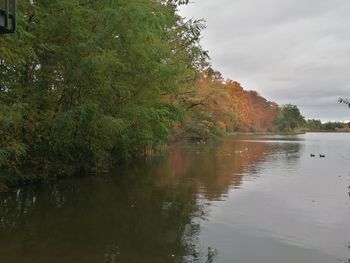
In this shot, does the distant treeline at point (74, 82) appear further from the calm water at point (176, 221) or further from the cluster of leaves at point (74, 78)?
the calm water at point (176, 221)

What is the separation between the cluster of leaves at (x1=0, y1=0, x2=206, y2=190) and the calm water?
1483 millimetres

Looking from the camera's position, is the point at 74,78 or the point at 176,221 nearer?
the point at 176,221

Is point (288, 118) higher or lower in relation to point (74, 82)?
higher

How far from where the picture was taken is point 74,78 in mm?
15227

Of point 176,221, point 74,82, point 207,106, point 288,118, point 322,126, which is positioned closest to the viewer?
point 176,221

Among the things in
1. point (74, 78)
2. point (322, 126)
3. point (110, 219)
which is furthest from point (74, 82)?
point (322, 126)

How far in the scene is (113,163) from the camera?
22422 mm

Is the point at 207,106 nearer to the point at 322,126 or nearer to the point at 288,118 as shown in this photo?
the point at 288,118

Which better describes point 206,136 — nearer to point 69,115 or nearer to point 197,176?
point 197,176

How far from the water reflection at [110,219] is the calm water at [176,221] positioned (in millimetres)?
21

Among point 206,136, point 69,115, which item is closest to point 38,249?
point 69,115

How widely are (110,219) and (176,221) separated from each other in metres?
1.73

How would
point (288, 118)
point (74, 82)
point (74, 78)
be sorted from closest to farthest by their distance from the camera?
point (74, 78) < point (74, 82) < point (288, 118)

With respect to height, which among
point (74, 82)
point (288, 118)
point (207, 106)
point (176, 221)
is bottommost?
point (176, 221)
